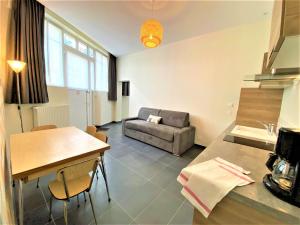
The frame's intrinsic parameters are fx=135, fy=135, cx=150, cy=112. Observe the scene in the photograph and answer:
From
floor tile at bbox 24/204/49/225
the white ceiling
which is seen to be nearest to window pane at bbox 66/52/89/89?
the white ceiling

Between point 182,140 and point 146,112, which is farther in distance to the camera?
point 146,112

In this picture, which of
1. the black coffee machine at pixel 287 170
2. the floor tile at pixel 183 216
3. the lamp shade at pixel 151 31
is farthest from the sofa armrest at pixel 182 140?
the black coffee machine at pixel 287 170

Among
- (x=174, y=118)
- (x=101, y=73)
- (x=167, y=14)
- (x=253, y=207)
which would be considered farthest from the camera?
(x=101, y=73)

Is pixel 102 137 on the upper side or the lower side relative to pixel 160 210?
upper

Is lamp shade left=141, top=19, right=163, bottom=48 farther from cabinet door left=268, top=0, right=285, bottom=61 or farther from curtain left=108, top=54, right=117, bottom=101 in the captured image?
curtain left=108, top=54, right=117, bottom=101

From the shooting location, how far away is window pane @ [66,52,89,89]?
12.9 feet

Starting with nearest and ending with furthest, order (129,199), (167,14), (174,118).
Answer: (129,199), (167,14), (174,118)

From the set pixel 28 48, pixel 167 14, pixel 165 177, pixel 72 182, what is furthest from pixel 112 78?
pixel 72 182

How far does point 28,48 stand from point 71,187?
2867 mm

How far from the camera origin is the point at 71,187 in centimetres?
135

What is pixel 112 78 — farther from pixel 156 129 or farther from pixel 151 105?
pixel 156 129

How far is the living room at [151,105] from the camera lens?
35.4 inches

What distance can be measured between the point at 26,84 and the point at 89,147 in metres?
2.30

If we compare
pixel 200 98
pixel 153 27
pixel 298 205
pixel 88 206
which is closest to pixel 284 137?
pixel 298 205
